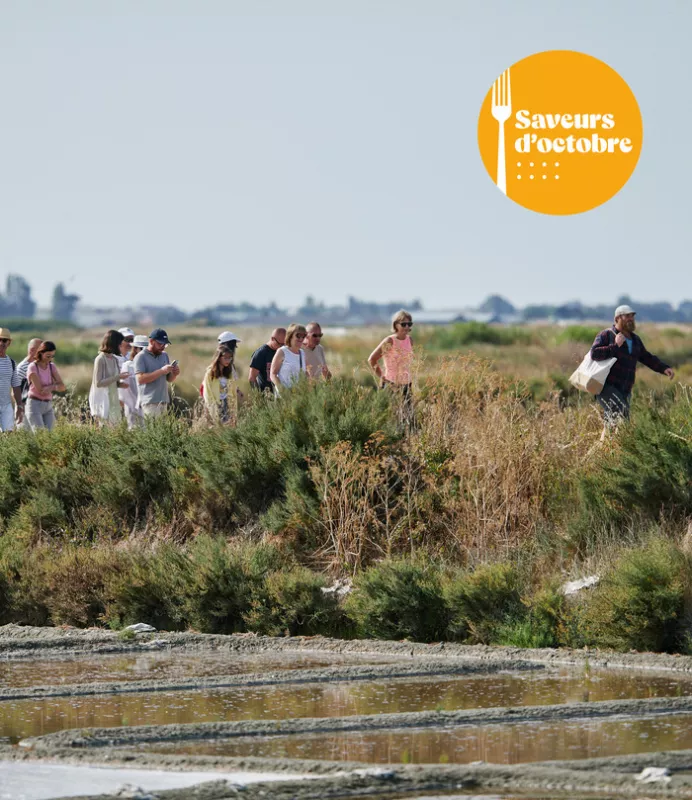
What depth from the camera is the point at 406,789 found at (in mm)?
6949

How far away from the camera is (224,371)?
54.0 ft

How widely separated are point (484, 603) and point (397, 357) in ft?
16.0

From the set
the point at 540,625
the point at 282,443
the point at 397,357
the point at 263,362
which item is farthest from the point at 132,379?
the point at 540,625

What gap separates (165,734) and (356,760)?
48.2 inches

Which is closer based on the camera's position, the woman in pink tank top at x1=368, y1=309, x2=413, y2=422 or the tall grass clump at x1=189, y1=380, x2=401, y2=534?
the tall grass clump at x1=189, y1=380, x2=401, y2=534

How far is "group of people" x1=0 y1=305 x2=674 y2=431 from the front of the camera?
15.2 m

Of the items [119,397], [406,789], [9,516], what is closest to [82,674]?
[406,789]

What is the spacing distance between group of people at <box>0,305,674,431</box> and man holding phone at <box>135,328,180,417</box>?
0.01 meters

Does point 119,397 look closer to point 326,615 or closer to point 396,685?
point 326,615

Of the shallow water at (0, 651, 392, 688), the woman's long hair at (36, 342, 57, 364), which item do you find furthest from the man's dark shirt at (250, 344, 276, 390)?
the shallow water at (0, 651, 392, 688)

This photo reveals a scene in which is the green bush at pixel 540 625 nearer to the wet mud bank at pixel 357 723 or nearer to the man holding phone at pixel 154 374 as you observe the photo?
the wet mud bank at pixel 357 723

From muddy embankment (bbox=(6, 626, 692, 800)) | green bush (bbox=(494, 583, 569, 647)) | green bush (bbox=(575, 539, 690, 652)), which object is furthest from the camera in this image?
green bush (bbox=(494, 583, 569, 647))

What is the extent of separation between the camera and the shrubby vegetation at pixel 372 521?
460 inches

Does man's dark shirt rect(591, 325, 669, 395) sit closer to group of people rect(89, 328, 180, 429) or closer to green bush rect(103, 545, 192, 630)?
group of people rect(89, 328, 180, 429)
